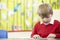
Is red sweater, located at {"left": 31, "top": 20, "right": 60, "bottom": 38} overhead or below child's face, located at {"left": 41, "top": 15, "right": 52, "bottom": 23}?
below

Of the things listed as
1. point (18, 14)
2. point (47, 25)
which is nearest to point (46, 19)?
point (47, 25)

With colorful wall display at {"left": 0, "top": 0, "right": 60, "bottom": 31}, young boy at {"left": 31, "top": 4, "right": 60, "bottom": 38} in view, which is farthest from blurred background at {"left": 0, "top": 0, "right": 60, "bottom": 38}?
young boy at {"left": 31, "top": 4, "right": 60, "bottom": 38}

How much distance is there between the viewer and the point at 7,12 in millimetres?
2902

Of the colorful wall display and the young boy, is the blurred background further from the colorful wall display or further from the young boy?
the young boy

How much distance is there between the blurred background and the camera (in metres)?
2.90

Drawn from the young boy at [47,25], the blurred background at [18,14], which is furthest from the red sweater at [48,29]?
the blurred background at [18,14]

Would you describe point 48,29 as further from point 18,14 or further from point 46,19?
point 18,14

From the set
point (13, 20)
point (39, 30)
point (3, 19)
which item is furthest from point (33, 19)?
point (39, 30)

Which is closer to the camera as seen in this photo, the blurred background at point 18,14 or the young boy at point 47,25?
the young boy at point 47,25

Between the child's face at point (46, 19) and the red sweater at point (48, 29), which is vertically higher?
the child's face at point (46, 19)

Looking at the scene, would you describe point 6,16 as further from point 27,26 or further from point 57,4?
point 57,4

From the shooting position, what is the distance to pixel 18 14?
2.92m

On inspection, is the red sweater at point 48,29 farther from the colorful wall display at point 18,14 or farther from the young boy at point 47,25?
the colorful wall display at point 18,14

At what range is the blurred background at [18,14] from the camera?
9.50ft
